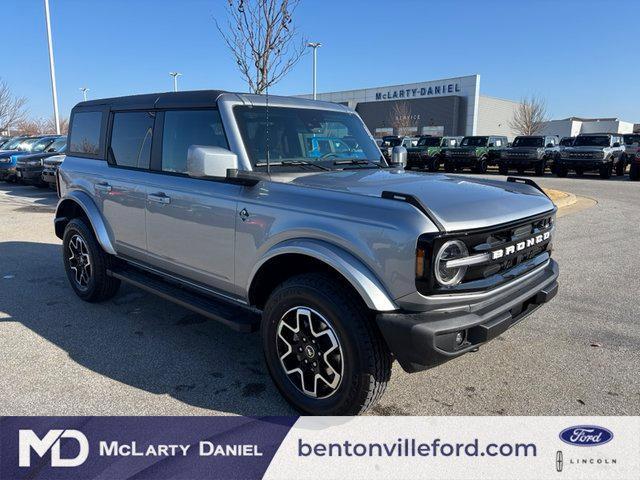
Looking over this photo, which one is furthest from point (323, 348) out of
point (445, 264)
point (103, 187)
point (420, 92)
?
point (420, 92)

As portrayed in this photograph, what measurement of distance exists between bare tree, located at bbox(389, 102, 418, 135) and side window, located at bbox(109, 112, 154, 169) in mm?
49664

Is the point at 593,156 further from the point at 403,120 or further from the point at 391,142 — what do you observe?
the point at 403,120

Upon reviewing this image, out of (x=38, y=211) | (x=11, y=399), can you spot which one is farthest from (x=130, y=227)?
(x=38, y=211)

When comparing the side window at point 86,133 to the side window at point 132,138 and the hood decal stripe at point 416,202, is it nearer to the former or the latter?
the side window at point 132,138

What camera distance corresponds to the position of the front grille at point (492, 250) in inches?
101

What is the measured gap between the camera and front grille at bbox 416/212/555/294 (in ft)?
8.45

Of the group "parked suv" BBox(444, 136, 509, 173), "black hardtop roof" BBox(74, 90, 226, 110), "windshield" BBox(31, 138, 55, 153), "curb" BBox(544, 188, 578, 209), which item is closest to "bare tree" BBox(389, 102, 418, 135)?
"parked suv" BBox(444, 136, 509, 173)

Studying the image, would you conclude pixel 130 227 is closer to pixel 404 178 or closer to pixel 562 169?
pixel 404 178

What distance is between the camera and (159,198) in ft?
13.2

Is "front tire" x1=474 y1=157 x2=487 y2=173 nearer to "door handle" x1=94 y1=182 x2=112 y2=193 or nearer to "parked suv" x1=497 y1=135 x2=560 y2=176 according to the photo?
"parked suv" x1=497 y1=135 x2=560 y2=176

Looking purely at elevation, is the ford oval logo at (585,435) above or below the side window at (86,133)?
below

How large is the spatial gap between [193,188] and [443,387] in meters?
2.32

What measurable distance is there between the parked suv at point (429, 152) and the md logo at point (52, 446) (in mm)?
24192

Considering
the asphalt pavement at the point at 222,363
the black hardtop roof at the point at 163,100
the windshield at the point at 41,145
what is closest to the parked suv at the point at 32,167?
the windshield at the point at 41,145
